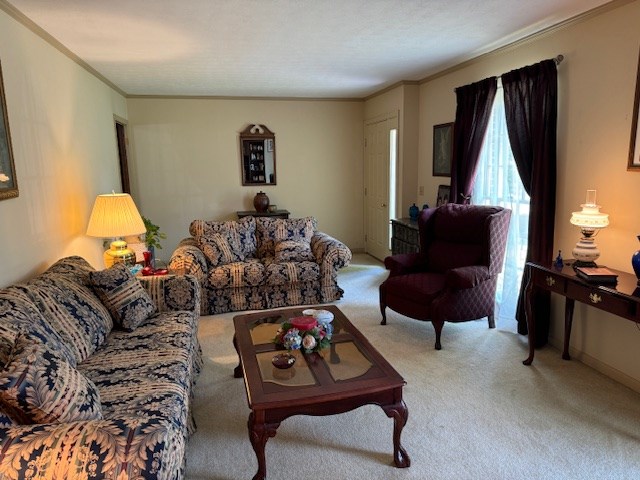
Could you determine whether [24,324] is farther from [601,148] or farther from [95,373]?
[601,148]

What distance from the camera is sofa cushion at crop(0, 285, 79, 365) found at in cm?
176

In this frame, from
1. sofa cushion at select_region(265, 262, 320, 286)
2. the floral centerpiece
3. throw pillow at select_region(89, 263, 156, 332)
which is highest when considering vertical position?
throw pillow at select_region(89, 263, 156, 332)

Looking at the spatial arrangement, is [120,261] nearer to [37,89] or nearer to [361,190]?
[37,89]

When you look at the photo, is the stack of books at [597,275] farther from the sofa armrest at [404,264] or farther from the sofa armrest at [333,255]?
the sofa armrest at [333,255]

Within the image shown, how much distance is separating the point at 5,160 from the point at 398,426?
8.48ft

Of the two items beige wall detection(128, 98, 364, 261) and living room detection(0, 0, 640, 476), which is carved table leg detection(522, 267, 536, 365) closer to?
living room detection(0, 0, 640, 476)

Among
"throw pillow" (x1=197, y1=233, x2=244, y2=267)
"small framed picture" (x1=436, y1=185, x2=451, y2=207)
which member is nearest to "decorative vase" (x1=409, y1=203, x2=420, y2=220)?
"small framed picture" (x1=436, y1=185, x2=451, y2=207)

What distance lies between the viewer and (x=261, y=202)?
6301 mm

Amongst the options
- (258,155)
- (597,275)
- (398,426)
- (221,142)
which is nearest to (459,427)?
(398,426)

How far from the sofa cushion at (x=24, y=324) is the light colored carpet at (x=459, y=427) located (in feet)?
2.74

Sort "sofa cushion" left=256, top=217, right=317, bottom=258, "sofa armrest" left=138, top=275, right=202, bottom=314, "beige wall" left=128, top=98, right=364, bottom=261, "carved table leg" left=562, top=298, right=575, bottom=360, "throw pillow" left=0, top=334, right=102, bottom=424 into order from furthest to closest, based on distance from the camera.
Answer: "beige wall" left=128, top=98, right=364, bottom=261 < "sofa cushion" left=256, top=217, right=317, bottom=258 < "carved table leg" left=562, top=298, right=575, bottom=360 < "sofa armrest" left=138, top=275, right=202, bottom=314 < "throw pillow" left=0, top=334, right=102, bottom=424

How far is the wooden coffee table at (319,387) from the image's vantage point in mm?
1914

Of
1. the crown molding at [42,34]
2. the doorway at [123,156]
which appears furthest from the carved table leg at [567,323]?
the doorway at [123,156]

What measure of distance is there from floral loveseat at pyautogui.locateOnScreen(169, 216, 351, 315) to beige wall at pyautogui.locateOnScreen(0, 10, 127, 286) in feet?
3.23
